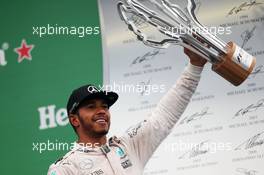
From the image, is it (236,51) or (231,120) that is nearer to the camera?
(236,51)

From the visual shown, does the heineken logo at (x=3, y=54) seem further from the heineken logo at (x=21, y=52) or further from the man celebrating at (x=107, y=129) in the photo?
the man celebrating at (x=107, y=129)

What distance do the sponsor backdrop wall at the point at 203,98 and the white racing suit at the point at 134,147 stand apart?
650 millimetres

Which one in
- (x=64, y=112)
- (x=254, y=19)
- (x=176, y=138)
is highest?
(x=254, y=19)

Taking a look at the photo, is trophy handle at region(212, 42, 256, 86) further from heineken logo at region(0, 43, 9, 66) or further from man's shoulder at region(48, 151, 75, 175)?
heineken logo at region(0, 43, 9, 66)

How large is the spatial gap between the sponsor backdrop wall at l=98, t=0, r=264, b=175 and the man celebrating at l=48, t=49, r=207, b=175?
64 cm

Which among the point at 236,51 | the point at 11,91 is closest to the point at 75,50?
the point at 11,91

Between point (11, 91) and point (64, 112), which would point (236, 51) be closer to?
point (64, 112)

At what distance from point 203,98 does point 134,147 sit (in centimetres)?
75

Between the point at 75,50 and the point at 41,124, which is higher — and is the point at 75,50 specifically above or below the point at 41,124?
above

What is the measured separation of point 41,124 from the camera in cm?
240

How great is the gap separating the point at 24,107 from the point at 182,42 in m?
1.02

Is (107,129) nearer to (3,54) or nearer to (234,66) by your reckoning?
(234,66)

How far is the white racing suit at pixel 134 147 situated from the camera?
1.64 meters

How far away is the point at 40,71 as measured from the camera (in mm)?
2445
